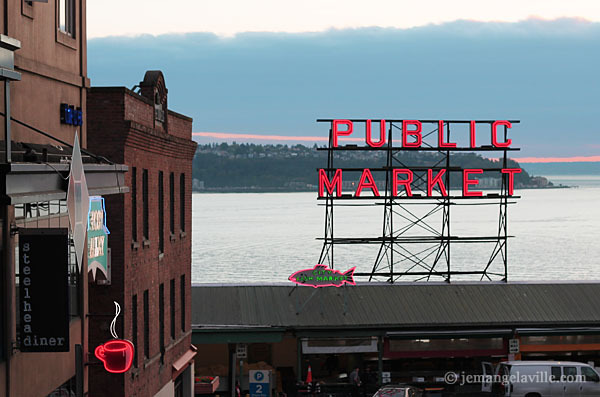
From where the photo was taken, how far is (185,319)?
110ft

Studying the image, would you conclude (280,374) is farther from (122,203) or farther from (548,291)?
(122,203)

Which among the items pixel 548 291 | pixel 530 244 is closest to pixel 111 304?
pixel 548 291

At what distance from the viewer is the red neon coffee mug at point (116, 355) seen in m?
16.8

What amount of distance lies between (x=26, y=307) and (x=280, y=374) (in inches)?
1057

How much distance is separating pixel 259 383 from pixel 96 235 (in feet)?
58.3

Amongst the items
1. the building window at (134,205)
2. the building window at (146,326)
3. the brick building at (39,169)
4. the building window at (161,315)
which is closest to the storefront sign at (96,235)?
the brick building at (39,169)

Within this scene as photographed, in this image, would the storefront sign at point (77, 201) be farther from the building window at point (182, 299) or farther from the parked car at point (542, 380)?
the parked car at point (542, 380)

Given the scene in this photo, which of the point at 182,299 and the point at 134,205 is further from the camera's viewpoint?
the point at 182,299

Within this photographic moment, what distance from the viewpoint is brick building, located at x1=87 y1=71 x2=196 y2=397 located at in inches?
907

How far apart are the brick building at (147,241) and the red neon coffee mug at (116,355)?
1.12 meters

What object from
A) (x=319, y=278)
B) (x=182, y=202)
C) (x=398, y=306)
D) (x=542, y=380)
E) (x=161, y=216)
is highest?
(x=182, y=202)

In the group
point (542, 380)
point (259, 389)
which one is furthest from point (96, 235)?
point (542, 380)

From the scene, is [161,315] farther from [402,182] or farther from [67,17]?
[402,182]

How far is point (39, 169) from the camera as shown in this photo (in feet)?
40.9
